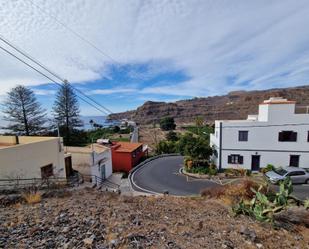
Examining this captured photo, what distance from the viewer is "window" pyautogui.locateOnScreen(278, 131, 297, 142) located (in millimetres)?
17625

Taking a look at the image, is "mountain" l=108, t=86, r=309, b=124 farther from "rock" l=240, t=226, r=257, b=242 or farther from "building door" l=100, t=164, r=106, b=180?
"rock" l=240, t=226, r=257, b=242

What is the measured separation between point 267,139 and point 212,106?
84682mm

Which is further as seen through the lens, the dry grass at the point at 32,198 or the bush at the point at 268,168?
the bush at the point at 268,168

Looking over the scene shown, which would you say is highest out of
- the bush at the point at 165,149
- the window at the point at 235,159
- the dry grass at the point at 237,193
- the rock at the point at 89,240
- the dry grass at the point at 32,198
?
the rock at the point at 89,240

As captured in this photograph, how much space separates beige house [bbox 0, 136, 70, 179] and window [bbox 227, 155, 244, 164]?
1528 cm

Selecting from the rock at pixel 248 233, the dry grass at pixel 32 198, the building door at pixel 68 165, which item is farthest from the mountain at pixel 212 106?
the dry grass at pixel 32 198

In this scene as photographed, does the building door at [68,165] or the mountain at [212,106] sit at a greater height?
the mountain at [212,106]

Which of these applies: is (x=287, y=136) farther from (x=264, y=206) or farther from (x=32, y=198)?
(x=32, y=198)

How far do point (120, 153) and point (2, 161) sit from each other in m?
14.7

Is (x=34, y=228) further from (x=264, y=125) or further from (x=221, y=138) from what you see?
(x=264, y=125)

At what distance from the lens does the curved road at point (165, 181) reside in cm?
1566

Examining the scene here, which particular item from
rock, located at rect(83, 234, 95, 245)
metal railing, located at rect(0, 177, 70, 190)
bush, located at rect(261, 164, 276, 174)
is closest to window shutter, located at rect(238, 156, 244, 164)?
bush, located at rect(261, 164, 276, 174)

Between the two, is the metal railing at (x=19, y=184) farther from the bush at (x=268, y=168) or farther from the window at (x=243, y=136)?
the bush at (x=268, y=168)

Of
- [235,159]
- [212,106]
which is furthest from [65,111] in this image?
[212,106]
